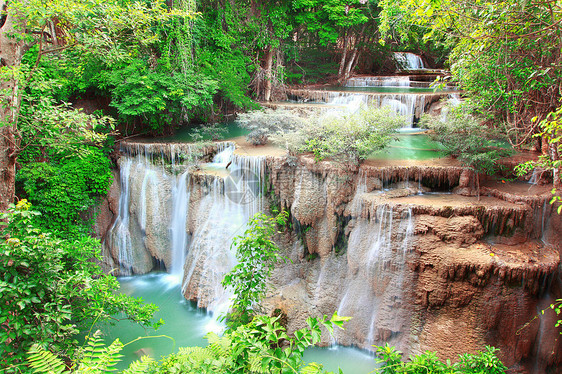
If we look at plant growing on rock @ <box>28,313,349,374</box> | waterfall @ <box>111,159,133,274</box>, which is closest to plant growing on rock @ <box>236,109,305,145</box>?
waterfall @ <box>111,159,133,274</box>

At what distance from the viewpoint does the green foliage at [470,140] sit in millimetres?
7984

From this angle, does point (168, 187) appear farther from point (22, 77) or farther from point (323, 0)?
point (323, 0)

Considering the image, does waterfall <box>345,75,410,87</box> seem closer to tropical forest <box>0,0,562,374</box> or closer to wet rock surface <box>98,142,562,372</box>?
tropical forest <box>0,0,562,374</box>

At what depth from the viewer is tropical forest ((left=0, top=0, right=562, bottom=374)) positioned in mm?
5188

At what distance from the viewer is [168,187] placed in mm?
11102

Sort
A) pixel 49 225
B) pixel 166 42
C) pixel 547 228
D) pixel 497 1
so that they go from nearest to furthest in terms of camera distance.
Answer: pixel 497 1 → pixel 547 228 → pixel 49 225 → pixel 166 42

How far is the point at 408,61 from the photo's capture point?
21.1m

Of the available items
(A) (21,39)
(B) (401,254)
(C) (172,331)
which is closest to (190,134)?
(A) (21,39)

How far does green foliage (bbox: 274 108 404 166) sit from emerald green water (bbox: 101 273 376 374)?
4496mm

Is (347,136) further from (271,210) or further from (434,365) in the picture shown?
(434,365)

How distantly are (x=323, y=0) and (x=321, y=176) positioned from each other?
1152 centimetres

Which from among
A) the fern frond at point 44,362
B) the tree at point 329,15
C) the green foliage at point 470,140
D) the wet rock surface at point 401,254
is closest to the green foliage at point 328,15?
the tree at point 329,15

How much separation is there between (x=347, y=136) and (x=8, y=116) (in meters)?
7.39

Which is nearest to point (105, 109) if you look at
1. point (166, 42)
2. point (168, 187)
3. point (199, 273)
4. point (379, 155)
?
point (166, 42)
